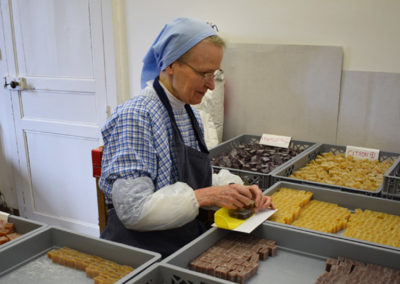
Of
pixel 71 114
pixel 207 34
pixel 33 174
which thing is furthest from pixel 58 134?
pixel 207 34

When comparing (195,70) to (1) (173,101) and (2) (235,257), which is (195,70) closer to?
(1) (173,101)

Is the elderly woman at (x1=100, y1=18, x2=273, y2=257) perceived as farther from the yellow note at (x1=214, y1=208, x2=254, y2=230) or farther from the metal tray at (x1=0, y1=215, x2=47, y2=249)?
the metal tray at (x1=0, y1=215, x2=47, y2=249)

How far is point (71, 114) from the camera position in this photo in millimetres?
4062

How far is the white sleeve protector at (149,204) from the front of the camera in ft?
5.13

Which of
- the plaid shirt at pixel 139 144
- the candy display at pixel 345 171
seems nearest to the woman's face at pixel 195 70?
the plaid shirt at pixel 139 144

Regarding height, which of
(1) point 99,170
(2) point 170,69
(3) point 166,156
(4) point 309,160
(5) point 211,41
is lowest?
(1) point 99,170

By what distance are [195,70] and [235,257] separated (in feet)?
2.58

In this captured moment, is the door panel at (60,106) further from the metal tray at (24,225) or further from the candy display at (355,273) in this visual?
the candy display at (355,273)

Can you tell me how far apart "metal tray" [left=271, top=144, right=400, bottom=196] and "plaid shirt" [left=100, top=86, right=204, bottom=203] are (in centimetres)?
81

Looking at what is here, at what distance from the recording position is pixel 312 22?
2.96 meters

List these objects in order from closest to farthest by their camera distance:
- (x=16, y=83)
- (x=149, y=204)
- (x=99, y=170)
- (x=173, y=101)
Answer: (x=149, y=204) < (x=173, y=101) < (x=99, y=170) < (x=16, y=83)

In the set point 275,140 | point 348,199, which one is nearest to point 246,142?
point 275,140

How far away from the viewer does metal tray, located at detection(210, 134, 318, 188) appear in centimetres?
238

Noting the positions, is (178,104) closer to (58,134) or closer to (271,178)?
(271,178)
